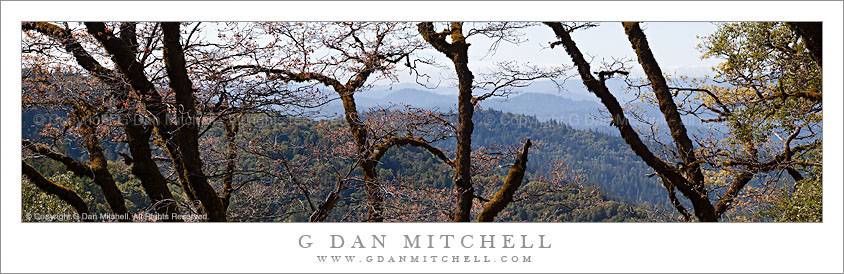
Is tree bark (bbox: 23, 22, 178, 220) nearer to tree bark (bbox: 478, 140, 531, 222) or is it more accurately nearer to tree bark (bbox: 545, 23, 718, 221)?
tree bark (bbox: 478, 140, 531, 222)

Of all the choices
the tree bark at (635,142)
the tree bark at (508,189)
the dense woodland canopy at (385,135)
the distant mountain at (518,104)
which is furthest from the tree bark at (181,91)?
the tree bark at (635,142)

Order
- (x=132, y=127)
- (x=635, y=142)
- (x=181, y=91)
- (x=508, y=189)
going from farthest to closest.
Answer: (x=508, y=189)
(x=635, y=142)
(x=132, y=127)
(x=181, y=91)

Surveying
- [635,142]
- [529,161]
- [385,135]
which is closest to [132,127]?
[385,135]

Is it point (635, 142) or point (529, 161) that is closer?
point (635, 142)

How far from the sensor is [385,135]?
169 inches

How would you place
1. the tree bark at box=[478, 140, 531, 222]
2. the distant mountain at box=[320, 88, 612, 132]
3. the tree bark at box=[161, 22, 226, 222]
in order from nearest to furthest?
the tree bark at box=[161, 22, 226, 222] < the distant mountain at box=[320, 88, 612, 132] < the tree bark at box=[478, 140, 531, 222]

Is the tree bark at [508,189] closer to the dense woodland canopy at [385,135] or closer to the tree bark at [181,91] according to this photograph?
the dense woodland canopy at [385,135]

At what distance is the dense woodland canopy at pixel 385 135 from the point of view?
3693mm

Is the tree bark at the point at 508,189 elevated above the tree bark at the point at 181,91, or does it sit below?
below

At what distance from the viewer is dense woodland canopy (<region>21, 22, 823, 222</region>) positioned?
3.69 m

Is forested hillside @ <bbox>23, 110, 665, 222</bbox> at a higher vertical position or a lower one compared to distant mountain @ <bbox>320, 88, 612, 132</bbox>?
lower

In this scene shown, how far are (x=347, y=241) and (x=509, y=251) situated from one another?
43.7 inches

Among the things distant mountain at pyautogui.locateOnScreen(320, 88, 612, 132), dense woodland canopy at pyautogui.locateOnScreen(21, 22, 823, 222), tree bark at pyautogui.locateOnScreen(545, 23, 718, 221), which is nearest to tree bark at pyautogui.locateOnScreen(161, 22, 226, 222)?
dense woodland canopy at pyautogui.locateOnScreen(21, 22, 823, 222)

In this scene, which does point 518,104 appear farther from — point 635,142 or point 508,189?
point 635,142
